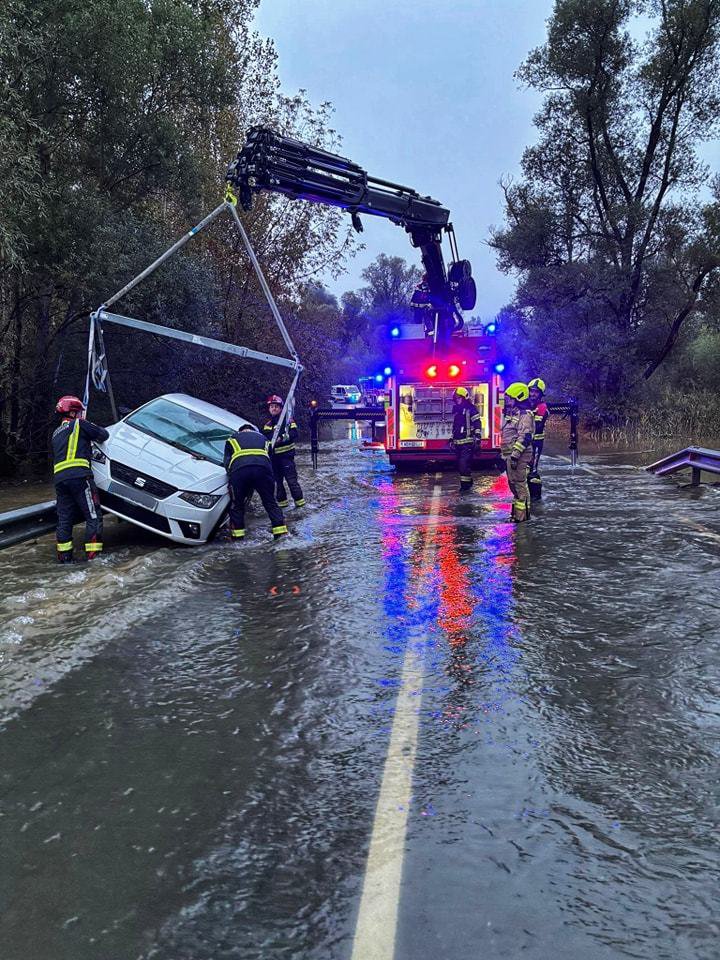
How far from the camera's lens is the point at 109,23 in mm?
14789

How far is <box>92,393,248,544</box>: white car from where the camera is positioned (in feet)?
28.8

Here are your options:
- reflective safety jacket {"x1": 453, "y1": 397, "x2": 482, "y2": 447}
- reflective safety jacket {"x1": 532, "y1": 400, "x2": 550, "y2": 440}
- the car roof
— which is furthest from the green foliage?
reflective safety jacket {"x1": 532, "y1": 400, "x2": 550, "y2": 440}

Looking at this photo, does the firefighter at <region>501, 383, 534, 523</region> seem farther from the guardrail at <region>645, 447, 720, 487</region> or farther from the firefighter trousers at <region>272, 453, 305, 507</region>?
the guardrail at <region>645, 447, 720, 487</region>

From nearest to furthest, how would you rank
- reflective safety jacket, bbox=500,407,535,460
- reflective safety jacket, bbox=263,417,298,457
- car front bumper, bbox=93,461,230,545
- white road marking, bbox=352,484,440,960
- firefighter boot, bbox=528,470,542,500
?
white road marking, bbox=352,484,440,960 → car front bumper, bbox=93,461,230,545 → reflective safety jacket, bbox=500,407,535,460 → firefighter boot, bbox=528,470,542,500 → reflective safety jacket, bbox=263,417,298,457

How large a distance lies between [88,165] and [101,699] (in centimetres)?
1529

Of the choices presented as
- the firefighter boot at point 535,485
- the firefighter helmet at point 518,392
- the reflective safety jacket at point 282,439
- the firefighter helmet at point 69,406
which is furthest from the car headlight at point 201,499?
the firefighter boot at point 535,485

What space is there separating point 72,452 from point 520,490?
5.34 metres

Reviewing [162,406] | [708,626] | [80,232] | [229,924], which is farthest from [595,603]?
[80,232]

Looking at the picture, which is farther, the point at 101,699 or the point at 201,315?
the point at 201,315

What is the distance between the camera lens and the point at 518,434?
35.0 ft

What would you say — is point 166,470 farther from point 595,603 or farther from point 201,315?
point 201,315

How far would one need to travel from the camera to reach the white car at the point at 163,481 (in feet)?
28.8

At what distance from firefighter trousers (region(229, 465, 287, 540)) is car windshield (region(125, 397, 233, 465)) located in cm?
56

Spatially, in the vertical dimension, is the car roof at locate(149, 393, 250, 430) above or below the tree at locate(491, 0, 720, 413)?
below
